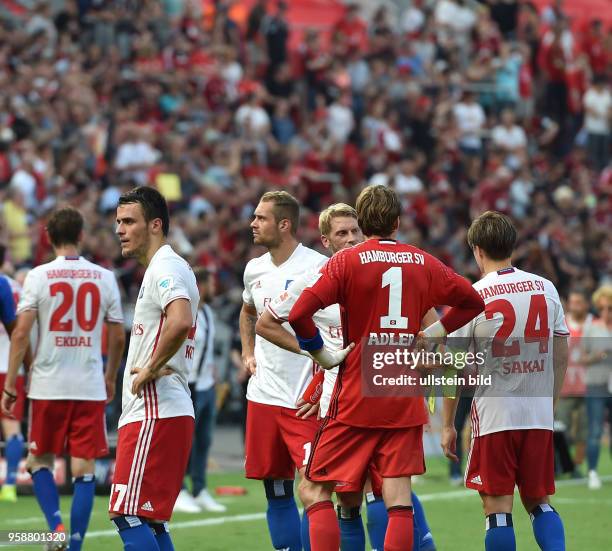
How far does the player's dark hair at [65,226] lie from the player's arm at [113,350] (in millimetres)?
675

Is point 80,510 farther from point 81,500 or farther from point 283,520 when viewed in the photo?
point 283,520

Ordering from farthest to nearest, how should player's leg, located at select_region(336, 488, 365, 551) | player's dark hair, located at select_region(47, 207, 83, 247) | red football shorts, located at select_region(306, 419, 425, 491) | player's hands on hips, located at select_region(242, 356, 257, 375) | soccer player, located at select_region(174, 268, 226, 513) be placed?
soccer player, located at select_region(174, 268, 226, 513), player's dark hair, located at select_region(47, 207, 83, 247), player's hands on hips, located at select_region(242, 356, 257, 375), player's leg, located at select_region(336, 488, 365, 551), red football shorts, located at select_region(306, 419, 425, 491)

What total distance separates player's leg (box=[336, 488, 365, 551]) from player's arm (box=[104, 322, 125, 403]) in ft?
9.07

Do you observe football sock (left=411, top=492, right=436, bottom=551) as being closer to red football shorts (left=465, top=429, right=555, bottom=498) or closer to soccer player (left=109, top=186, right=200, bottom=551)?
red football shorts (left=465, top=429, right=555, bottom=498)

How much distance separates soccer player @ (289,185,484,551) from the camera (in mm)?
7043

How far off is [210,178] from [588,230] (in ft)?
25.7

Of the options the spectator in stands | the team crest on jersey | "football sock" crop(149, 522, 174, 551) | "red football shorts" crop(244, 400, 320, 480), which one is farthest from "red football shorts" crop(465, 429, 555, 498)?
the spectator in stands

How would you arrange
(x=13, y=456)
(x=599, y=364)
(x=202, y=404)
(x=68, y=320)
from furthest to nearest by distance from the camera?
1. (x=599, y=364)
2. (x=202, y=404)
3. (x=13, y=456)
4. (x=68, y=320)

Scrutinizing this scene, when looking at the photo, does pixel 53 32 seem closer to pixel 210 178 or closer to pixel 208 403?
pixel 210 178

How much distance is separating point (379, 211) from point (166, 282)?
120 centimetres

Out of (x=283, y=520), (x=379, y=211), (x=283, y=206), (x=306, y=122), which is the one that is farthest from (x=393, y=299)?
(x=306, y=122)

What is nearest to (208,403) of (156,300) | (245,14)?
(156,300)

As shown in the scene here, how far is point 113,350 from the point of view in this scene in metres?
9.79

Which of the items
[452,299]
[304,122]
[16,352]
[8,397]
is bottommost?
[8,397]
